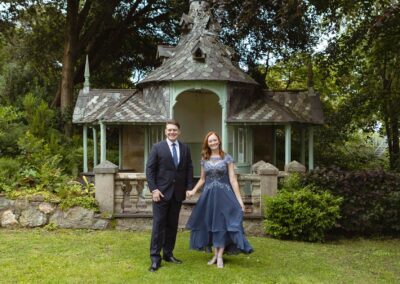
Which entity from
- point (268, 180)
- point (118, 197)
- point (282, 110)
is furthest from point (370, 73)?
point (118, 197)

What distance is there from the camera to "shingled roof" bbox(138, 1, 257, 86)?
12.9 meters

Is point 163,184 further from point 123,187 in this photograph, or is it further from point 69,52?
point 69,52

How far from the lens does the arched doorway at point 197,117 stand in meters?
15.6

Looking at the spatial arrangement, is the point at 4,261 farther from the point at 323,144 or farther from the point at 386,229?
the point at 323,144

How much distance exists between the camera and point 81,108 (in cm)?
1524

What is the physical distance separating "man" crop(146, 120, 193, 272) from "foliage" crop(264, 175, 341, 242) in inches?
113

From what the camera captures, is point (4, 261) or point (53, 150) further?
point (53, 150)

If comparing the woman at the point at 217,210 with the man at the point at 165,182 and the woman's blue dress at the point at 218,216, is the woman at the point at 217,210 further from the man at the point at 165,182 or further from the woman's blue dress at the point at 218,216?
the man at the point at 165,182

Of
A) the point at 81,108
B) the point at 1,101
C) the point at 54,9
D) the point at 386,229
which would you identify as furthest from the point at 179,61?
the point at 1,101

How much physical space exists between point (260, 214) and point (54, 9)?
15.5 metres

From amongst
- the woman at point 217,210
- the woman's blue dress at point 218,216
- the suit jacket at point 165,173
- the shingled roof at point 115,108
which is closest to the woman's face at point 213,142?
the woman at point 217,210

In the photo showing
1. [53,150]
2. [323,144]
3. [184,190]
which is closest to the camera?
[184,190]

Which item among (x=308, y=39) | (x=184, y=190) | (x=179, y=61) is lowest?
(x=184, y=190)

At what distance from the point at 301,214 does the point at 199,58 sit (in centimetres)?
579
